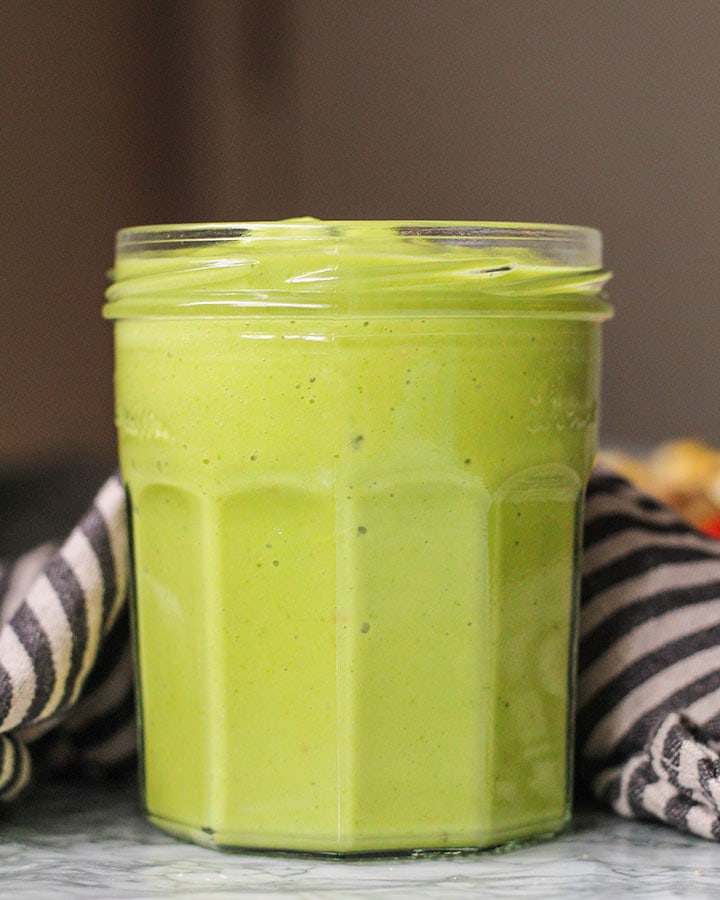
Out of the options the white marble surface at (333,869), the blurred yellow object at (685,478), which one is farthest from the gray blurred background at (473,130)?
the white marble surface at (333,869)

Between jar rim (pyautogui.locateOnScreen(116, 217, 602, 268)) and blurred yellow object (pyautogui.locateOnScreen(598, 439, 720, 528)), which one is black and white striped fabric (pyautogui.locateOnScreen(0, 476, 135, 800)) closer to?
jar rim (pyautogui.locateOnScreen(116, 217, 602, 268))

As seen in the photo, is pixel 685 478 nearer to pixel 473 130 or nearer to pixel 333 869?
pixel 333 869

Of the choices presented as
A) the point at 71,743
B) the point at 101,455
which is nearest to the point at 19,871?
the point at 71,743

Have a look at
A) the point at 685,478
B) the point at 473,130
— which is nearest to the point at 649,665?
the point at 685,478

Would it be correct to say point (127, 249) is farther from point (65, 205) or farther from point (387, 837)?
point (65, 205)

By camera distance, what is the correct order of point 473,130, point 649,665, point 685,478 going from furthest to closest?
point 473,130, point 685,478, point 649,665
